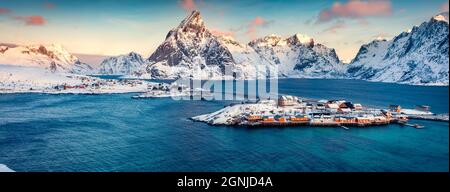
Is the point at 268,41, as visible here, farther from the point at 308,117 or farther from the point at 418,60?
the point at 308,117

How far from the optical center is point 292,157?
14.5 metres

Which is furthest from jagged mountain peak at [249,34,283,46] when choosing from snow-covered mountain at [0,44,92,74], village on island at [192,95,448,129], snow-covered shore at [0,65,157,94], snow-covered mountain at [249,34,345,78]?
village on island at [192,95,448,129]

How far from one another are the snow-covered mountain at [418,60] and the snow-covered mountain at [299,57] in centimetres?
2435

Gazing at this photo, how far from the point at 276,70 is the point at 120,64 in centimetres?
7894

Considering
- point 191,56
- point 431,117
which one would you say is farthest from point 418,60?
point 431,117

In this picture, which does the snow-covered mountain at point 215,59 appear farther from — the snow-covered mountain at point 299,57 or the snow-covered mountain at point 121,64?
the snow-covered mountain at point 121,64

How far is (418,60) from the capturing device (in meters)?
97.1

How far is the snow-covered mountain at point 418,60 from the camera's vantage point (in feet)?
277

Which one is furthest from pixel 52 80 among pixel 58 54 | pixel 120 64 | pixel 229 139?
pixel 58 54

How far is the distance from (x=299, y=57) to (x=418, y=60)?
71.9 metres

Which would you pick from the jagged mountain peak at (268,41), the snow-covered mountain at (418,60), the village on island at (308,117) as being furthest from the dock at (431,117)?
the jagged mountain peak at (268,41)

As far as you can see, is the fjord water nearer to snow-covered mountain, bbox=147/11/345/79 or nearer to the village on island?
the village on island
